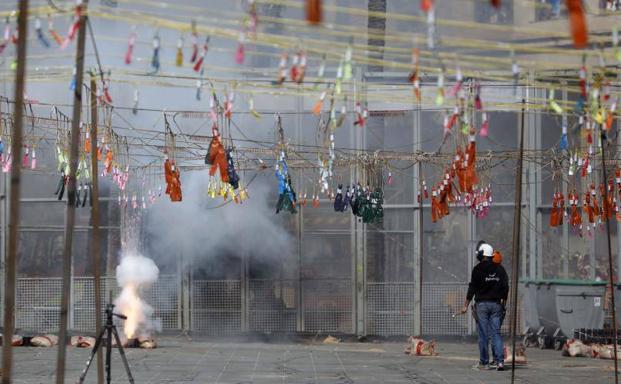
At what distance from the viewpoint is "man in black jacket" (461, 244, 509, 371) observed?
17.0 m

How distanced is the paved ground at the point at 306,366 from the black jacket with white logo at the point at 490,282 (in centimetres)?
111

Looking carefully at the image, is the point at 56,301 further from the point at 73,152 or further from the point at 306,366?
the point at 73,152

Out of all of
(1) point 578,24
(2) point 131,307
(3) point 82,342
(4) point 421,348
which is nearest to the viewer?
(1) point 578,24

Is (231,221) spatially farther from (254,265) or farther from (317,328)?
(317,328)

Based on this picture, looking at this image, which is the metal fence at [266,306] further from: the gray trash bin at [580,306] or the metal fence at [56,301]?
the gray trash bin at [580,306]

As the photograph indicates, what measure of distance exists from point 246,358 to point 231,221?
14.5ft

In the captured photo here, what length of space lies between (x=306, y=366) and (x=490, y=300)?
9.59ft

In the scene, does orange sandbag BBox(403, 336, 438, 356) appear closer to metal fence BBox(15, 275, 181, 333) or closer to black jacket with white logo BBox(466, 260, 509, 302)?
black jacket with white logo BBox(466, 260, 509, 302)

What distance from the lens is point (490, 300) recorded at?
17.1 m

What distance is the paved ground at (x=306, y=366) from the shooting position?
51.6 ft

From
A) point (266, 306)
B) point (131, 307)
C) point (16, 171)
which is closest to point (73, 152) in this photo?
point (16, 171)

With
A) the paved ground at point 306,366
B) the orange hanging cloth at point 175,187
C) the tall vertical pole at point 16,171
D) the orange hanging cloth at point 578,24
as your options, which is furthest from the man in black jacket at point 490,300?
the orange hanging cloth at point 578,24

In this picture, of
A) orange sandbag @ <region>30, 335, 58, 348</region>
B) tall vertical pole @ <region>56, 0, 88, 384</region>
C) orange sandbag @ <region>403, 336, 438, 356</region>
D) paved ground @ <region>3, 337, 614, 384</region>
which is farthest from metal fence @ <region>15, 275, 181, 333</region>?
tall vertical pole @ <region>56, 0, 88, 384</region>

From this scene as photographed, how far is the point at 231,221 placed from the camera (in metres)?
22.7
